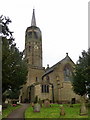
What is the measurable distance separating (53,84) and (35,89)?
590 cm

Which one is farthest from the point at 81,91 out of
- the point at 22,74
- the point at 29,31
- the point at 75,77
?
the point at 29,31

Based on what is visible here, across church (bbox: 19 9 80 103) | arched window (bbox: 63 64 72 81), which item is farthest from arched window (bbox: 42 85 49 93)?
arched window (bbox: 63 64 72 81)

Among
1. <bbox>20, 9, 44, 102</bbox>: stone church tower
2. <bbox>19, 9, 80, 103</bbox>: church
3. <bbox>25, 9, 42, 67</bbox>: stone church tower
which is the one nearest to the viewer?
<bbox>19, 9, 80, 103</bbox>: church

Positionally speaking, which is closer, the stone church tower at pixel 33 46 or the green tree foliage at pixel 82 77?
the green tree foliage at pixel 82 77

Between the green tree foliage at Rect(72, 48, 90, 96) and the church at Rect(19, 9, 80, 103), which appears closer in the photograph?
the green tree foliage at Rect(72, 48, 90, 96)

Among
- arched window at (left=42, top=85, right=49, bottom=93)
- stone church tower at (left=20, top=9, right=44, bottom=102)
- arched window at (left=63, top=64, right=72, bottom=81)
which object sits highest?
stone church tower at (left=20, top=9, right=44, bottom=102)

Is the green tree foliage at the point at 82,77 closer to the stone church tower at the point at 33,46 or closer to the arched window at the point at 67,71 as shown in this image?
the arched window at the point at 67,71

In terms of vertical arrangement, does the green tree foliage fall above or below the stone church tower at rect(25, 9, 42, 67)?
below

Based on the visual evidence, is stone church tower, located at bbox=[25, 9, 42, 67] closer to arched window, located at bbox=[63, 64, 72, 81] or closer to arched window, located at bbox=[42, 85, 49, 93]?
arched window, located at bbox=[63, 64, 72, 81]

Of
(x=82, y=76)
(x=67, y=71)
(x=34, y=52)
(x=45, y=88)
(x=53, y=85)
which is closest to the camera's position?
(x=82, y=76)

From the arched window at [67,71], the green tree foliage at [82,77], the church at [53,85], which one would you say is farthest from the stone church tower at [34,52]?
the green tree foliage at [82,77]

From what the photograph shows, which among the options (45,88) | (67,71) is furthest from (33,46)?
(45,88)

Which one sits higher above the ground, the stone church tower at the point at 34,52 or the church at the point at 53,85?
the stone church tower at the point at 34,52

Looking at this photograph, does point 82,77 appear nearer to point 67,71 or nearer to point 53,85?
point 53,85
